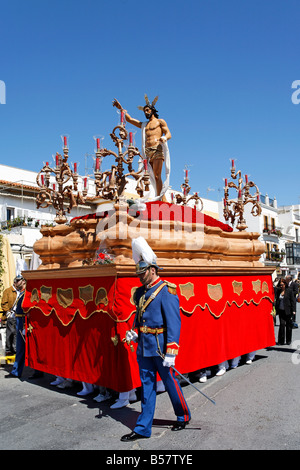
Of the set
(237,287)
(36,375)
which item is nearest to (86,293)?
(36,375)

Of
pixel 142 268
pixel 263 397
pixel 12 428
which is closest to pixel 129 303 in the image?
pixel 142 268

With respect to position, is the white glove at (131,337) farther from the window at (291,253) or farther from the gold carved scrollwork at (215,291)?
the window at (291,253)

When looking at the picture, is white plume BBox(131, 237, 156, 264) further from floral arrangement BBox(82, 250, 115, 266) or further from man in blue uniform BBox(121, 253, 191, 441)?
floral arrangement BBox(82, 250, 115, 266)

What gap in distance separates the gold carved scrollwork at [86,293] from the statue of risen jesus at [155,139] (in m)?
4.41

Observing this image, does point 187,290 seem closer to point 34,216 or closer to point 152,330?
point 152,330

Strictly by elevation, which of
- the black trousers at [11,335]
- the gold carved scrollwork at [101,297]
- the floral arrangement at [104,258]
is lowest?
the black trousers at [11,335]

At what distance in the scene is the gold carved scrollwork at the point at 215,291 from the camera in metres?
7.35

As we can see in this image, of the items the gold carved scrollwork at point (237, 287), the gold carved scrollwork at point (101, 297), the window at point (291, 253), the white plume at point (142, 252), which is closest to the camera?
Answer: the white plume at point (142, 252)

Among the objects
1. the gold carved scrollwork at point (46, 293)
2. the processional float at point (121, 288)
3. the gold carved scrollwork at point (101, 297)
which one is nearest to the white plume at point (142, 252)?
the processional float at point (121, 288)

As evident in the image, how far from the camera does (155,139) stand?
9992 mm

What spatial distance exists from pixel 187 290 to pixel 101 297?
63.7 inches

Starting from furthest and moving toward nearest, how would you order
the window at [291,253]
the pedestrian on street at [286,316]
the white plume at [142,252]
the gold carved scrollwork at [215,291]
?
the window at [291,253]
the pedestrian on street at [286,316]
the gold carved scrollwork at [215,291]
the white plume at [142,252]

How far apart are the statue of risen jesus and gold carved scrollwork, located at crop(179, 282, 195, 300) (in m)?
3.75

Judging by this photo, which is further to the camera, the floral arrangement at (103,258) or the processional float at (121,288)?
the floral arrangement at (103,258)
